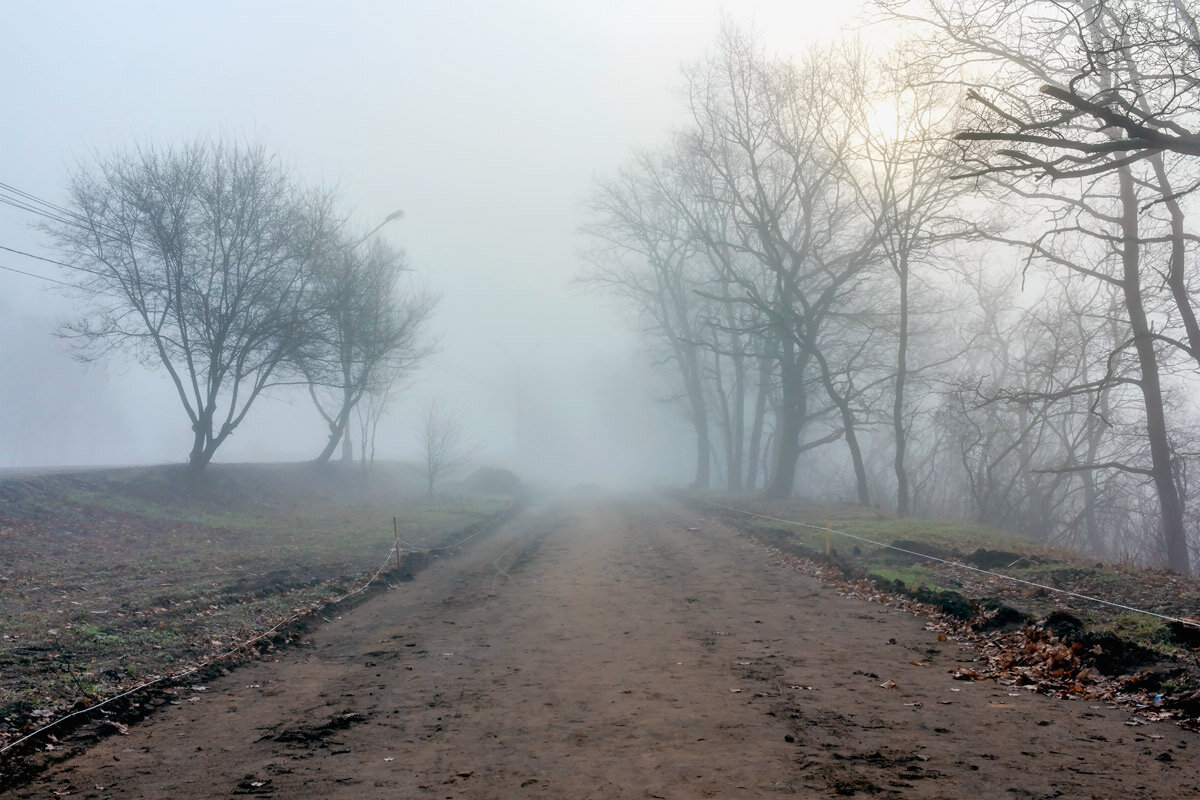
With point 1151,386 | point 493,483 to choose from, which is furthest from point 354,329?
point 1151,386

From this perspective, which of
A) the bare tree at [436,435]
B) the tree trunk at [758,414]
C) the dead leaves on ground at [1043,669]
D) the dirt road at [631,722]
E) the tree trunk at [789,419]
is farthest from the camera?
the tree trunk at [758,414]

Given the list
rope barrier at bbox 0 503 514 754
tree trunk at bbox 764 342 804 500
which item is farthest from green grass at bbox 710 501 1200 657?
tree trunk at bbox 764 342 804 500

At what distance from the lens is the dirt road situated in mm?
5602

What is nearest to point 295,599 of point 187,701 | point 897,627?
point 187,701

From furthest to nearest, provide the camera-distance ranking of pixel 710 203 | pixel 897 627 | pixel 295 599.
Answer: pixel 710 203, pixel 295 599, pixel 897 627

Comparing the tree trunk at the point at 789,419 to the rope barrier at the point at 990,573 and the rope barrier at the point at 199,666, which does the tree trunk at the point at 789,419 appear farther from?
the rope barrier at the point at 199,666

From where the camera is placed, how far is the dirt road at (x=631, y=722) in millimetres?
5602

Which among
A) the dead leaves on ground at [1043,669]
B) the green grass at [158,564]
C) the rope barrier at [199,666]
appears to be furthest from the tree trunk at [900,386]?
the dead leaves on ground at [1043,669]

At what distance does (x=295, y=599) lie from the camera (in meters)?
13.7

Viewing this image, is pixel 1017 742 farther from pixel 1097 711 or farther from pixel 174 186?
pixel 174 186

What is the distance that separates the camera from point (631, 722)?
7008 millimetres

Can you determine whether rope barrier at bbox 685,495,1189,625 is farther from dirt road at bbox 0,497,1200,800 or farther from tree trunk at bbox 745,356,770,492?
tree trunk at bbox 745,356,770,492

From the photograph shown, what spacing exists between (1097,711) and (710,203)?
1085 inches

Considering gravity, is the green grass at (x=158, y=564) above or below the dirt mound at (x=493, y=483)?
below
